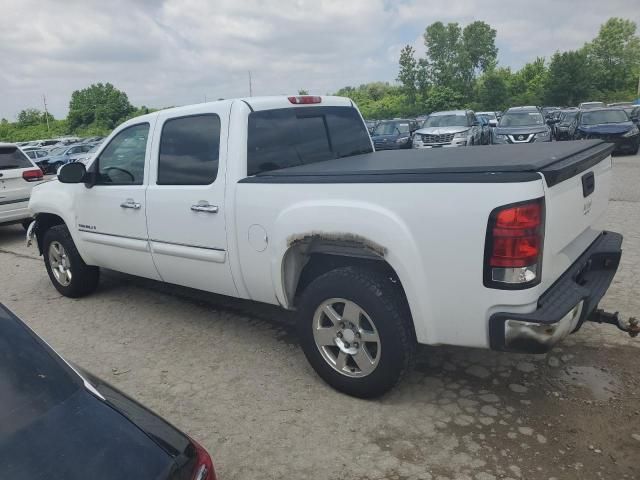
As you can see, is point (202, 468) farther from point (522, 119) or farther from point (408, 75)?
point (408, 75)

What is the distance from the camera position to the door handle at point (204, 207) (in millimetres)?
3602

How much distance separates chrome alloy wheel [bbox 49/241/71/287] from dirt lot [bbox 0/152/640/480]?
0.66m

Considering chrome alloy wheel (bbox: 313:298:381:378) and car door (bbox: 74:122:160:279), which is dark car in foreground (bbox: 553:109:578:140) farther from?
chrome alloy wheel (bbox: 313:298:381:378)

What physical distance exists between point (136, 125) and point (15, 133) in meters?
83.3

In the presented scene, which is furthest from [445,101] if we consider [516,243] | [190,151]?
[516,243]

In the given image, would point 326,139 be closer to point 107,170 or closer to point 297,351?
point 297,351

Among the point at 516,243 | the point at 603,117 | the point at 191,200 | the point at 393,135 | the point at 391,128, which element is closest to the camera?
the point at 516,243

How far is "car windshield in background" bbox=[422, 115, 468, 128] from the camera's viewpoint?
1700 centimetres

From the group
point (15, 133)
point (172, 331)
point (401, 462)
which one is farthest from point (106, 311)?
point (15, 133)

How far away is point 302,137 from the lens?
404 cm

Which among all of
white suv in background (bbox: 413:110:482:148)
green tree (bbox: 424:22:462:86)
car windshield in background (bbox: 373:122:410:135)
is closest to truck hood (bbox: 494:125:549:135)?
white suv in background (bbox: 413:110:482:148)

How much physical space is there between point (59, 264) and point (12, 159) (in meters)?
4.37

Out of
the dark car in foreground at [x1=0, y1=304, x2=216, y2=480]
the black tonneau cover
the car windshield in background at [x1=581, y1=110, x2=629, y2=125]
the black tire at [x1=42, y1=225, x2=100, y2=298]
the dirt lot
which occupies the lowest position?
the dirt lot

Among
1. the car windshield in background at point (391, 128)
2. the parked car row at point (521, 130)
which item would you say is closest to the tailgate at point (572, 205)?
the parked car row at point (521, 130)
